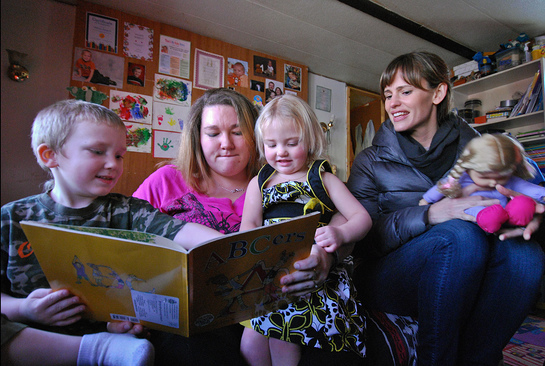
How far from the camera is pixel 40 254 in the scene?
0.64 meters

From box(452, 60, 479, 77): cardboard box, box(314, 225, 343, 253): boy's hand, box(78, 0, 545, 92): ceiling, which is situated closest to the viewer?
box(314, 225, 343, 253): boy's hand

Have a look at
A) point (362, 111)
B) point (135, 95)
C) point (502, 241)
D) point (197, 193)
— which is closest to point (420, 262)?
point (502, 241)

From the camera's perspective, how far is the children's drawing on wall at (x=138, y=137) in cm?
257

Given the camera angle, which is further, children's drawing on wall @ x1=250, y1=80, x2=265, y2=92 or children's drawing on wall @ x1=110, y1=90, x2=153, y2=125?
children's drawing on wall @ x1=250, y1=80, x2=265, y2=92

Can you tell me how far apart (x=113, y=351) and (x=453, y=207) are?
3.50ft

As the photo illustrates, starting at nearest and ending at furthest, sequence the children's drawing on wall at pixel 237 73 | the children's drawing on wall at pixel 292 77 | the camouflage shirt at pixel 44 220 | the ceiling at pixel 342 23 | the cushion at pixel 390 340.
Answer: the camouflage shirt at pixel 44 220 → the cushion at pixel 390 340 → the ceiling at pixel 342 23 → the children's drawing on wall at pixel 237 73 → the children's drawing on wall at pixel 292 77

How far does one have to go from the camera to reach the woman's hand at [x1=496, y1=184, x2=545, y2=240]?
91cm

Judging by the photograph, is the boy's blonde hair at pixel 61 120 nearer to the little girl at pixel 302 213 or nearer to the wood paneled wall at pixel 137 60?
the little girl at pixel 302 213

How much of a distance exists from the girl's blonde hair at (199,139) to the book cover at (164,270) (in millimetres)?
599

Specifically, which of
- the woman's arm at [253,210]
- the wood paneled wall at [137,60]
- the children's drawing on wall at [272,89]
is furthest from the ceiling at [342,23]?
the woman's arm at [253,210]

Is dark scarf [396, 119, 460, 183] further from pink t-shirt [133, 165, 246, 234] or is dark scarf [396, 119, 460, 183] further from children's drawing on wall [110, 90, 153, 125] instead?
children's drawing on wall [110, 90, 153, 125]

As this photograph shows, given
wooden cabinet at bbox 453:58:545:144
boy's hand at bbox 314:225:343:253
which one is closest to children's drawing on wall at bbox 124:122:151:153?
boy's hand at bbox 314:225:343:253

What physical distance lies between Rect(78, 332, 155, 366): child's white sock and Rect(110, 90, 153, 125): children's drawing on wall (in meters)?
2.24

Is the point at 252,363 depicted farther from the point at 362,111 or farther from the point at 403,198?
the point at 362,111
